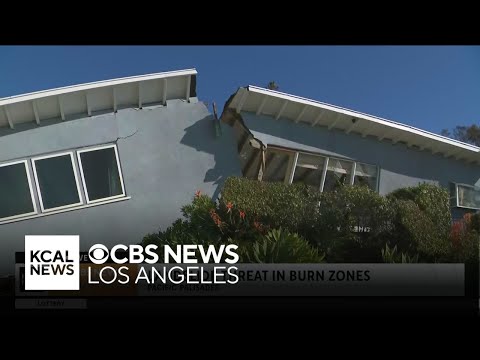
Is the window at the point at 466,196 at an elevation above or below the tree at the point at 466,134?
below

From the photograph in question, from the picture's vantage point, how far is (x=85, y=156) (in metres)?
6.50

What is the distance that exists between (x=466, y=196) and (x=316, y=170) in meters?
2.13

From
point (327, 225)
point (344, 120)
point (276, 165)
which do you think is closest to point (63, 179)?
point (276, 165)

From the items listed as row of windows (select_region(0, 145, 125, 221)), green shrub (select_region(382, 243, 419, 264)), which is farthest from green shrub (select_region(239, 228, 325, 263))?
row of windows (select_region(0, 145, 125, 221))

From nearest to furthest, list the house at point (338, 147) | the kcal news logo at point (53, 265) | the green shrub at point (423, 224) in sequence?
the kcal news logo at point (53, 265)
the green shrub at point (423, 224)
the house at point (338, 147)

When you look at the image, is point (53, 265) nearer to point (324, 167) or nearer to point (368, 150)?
point (324, 167)

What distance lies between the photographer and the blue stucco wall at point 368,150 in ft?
22.1

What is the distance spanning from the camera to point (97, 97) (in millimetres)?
6414

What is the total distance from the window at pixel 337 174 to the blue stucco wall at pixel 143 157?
127 cm

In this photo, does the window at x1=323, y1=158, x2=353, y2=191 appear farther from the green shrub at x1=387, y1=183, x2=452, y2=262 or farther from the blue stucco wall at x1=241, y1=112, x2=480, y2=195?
the green shrub at x1=387, y1=183, x2=452, y2=262

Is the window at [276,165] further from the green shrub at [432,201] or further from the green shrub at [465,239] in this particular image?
the green shrub at [465,239]

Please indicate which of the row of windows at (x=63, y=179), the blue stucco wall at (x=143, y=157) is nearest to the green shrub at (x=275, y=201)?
the blue stucco wall at (x=143, y=157)
